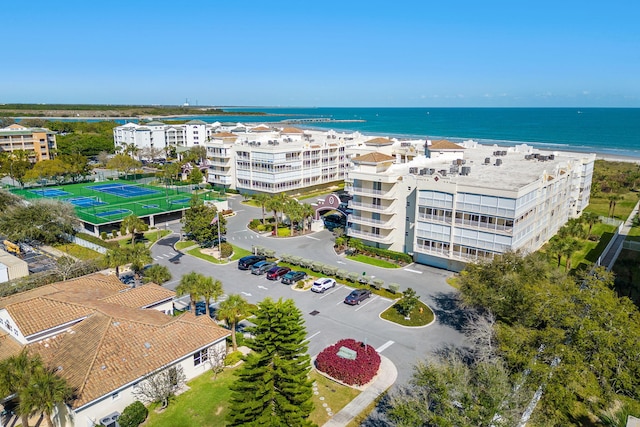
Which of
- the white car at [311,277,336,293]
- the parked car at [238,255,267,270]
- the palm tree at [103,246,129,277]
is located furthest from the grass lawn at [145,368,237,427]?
the parked car at [238,255,267,270]

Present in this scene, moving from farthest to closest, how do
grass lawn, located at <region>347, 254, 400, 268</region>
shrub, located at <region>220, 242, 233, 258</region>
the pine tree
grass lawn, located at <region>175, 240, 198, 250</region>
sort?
grass lawn, located at <region>175, 240, 198, 250</region> → shrub, located at <region>220, 242, 233, 258</region> → grass lawn, located at <region>347, 254, 400, 268</region> → the pine tree

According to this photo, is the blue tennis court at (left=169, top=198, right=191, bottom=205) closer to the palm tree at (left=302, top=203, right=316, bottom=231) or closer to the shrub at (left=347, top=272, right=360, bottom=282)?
the palm tree at (left=302, top=203, right=316, bottom=231)

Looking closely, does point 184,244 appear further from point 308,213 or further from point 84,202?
point 84,202

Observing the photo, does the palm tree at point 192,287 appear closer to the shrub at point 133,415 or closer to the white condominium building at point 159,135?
the shrub at point 133,415

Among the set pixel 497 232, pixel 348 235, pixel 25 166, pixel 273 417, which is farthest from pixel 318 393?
pixel 25 166

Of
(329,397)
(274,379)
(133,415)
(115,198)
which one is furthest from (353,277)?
(115,198)

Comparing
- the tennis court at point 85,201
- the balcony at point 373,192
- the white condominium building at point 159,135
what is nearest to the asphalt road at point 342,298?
the balcony at point 373,192
